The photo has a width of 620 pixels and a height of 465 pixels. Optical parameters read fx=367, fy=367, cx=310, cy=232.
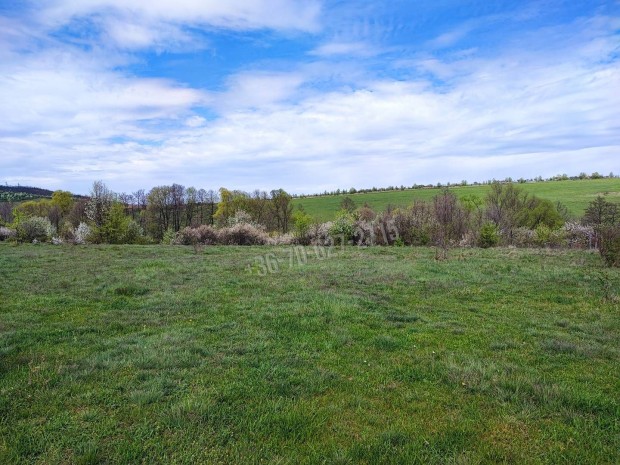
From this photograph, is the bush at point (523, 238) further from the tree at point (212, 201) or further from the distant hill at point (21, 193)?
the distant hill at point (21, 193)

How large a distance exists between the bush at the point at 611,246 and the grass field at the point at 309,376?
19.7ft

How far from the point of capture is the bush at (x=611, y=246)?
50.0 ft

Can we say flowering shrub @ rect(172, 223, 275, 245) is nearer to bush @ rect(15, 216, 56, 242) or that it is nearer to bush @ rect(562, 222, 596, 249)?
bush @ rect(15, 216, 56, 242)

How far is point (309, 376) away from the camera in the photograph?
510 centimetres

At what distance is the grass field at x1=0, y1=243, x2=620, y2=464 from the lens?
3604 mm

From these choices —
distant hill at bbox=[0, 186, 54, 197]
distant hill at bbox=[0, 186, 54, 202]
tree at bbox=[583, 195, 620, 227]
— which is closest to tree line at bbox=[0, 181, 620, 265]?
tree at bbox=[583, 195, 620, 227]

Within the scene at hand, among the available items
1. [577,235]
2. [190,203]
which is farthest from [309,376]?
[190,203]

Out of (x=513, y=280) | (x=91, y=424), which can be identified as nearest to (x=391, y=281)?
(x=513, y=280)

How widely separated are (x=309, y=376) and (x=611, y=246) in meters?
16.4

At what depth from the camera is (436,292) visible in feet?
35.3

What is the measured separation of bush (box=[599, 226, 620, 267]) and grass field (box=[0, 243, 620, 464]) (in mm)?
6014

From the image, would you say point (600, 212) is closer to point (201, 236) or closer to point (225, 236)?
point (225, 236)

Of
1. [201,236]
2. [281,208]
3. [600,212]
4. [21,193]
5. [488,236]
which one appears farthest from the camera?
[21,193]

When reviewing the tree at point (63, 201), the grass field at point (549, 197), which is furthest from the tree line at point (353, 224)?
the grass field at point (549, 197)
